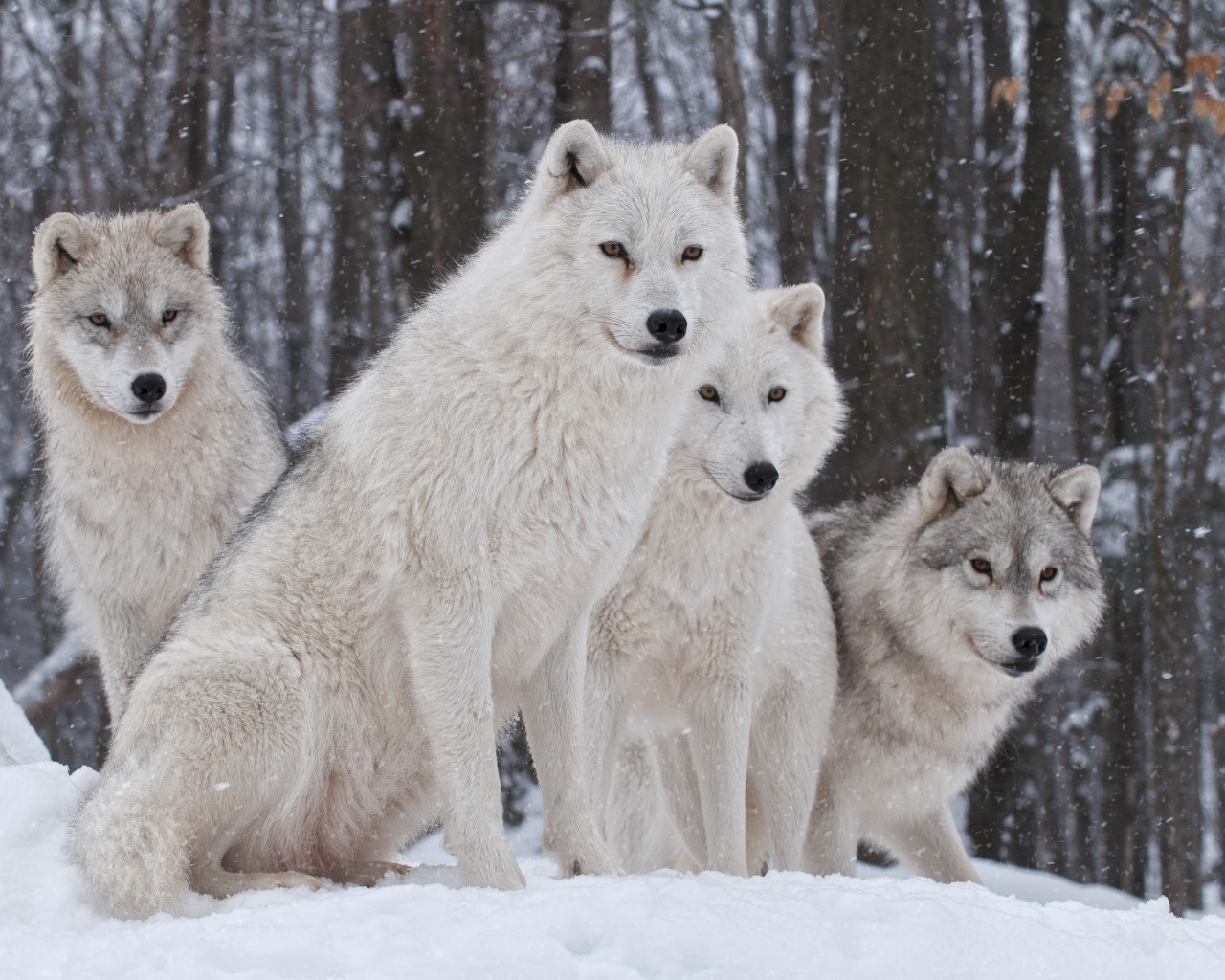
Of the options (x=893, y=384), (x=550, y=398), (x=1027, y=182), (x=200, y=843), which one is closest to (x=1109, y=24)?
(x=1027, y=182)

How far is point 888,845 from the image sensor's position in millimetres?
6152

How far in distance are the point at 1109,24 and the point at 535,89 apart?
4.78 meters

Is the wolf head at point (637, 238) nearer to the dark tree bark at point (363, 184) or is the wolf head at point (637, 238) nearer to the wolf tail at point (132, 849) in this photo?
the wolf tail at point (132, 849)

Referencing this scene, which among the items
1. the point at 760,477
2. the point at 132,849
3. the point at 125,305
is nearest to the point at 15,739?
the point at 125,305

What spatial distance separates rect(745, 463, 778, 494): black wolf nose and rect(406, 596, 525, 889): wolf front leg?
134cm

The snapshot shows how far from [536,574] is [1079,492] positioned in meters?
3.30

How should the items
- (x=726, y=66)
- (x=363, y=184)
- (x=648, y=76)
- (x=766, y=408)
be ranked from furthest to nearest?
(x=648, y=76), (x=363, y=184), (x=726, y=66), (x=766, y=408)

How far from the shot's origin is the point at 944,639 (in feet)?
18.9

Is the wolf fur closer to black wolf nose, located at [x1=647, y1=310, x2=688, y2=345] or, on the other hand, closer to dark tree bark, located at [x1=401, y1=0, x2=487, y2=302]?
black wolf nose, located at [x1=647, y1=310, x2=688, y2=345]

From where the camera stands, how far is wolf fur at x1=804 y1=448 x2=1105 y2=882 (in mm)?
5633

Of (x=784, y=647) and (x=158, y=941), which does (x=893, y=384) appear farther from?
(x=158, y=941)

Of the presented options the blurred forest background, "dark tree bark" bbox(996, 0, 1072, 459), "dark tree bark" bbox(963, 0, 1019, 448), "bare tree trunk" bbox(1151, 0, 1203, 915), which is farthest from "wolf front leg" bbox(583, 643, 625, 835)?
"bare tree trunk" bbox(1151, 0, 1203, 915)

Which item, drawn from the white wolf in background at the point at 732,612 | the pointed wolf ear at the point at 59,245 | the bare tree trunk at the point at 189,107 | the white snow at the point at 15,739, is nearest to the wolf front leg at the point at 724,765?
the white wolf in background at the point at 732,612

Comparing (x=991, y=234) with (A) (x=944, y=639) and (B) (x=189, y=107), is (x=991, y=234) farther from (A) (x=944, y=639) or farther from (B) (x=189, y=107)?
(B) (x=189, y=107)
